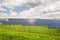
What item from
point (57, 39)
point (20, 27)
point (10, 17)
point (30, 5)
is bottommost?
point (57, 39)

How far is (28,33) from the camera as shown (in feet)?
10.6

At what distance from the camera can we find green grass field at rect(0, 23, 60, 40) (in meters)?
3.13

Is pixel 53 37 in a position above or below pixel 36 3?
below

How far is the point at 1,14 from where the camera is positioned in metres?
3.44

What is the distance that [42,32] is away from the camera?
3.21 m

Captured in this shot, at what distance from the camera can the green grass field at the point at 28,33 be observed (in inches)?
123

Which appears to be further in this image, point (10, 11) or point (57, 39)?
point (10, 11)

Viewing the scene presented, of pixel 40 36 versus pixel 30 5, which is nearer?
pixel 40 36

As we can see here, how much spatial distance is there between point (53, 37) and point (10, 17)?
110cm

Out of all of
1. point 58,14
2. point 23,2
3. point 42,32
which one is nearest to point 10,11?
point 23,2

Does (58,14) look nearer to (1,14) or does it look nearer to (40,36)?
(40,36)

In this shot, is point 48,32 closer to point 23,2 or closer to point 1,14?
point 23,2

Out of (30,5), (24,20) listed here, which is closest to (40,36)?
(24,20)

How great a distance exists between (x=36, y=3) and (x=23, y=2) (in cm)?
31
